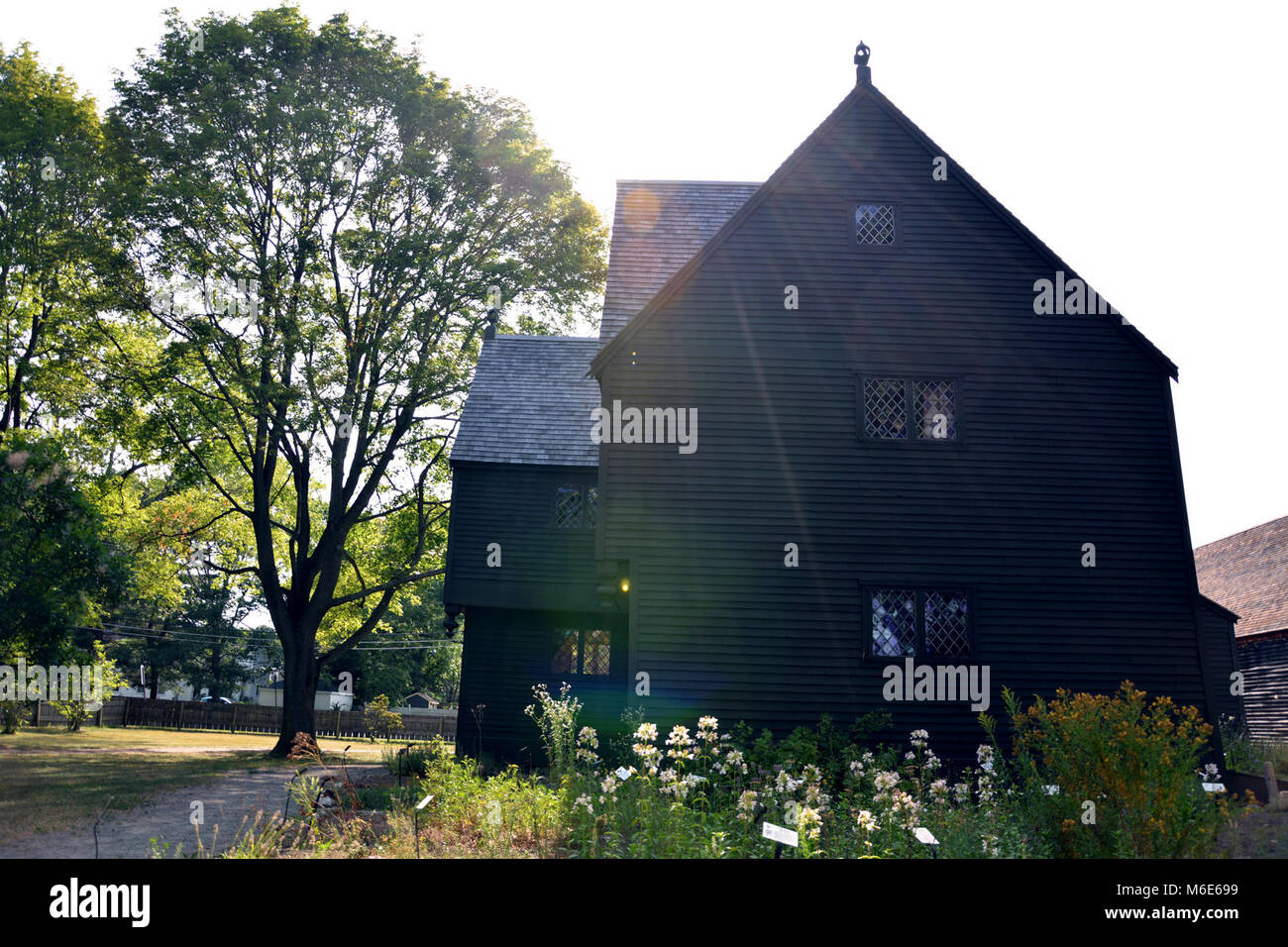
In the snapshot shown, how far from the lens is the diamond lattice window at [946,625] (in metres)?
14.6

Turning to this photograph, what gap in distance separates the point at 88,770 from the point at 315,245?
45.9 feet

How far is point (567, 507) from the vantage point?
2061cm

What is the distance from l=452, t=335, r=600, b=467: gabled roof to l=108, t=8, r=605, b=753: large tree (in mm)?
2523

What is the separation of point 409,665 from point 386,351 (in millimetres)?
43668

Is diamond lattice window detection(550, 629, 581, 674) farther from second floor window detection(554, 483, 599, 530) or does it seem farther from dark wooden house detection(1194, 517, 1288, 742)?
dark wooden house detection(1194, 517, 1288, 742)

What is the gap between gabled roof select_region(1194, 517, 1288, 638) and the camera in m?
30.0

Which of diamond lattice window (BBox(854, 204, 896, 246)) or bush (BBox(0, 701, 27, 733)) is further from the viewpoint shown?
bush (BBox(0, 701, 27, 733))

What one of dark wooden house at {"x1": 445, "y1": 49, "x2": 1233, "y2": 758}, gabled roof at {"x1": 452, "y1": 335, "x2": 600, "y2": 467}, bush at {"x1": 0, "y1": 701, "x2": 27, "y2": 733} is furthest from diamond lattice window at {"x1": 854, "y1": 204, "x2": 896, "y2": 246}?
bush at {"x1": 0, "y1": 701, "x2": 27, "y2": 733}

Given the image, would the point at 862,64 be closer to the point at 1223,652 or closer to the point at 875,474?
the point at 875,474

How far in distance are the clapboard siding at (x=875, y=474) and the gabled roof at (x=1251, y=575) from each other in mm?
18020

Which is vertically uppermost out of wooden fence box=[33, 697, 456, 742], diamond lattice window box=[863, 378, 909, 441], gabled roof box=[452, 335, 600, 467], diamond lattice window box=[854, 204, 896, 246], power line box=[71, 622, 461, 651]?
diamond lattice window box=[854, 204, 896, 246]

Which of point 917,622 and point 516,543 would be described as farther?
point 516,543

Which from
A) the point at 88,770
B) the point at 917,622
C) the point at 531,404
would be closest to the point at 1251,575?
the point at 917,622
